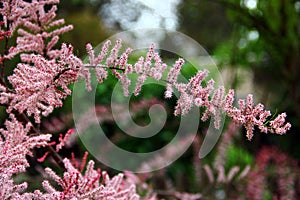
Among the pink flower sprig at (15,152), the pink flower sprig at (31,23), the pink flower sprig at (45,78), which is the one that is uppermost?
the pink flower sprig at (31,23)

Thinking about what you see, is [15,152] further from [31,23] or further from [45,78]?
[31,23]

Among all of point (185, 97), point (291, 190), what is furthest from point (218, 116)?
point (291, 190)

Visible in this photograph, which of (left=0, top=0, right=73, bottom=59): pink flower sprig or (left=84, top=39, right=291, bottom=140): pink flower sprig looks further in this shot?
(left=0, top=0, right=73, bottom=59): pink flower sprig

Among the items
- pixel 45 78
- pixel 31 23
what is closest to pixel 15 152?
pixel 45 78

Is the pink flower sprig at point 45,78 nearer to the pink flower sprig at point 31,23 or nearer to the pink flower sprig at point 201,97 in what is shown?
the pink flower sprig at point 201,97

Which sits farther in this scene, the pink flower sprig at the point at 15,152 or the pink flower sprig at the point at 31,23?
the pink flower sprig at the point at 31,23

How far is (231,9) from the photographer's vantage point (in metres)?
2.52

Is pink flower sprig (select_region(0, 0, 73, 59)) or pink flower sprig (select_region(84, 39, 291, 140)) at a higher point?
pink flower sprig (select_region(0, 0, 73, 59))

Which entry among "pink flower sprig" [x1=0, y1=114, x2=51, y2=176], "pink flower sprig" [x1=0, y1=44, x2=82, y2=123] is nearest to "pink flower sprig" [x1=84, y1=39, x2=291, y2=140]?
"pink flower sprig" [x1=0, y1=44, x2=82, y2=123]

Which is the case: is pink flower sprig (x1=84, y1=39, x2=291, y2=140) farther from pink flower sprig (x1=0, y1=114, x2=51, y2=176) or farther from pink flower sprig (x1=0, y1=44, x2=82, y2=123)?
pink flower sprig (x1=0, y1=114, x2=51, y2=176)

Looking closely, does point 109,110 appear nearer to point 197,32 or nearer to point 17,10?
point 17,10

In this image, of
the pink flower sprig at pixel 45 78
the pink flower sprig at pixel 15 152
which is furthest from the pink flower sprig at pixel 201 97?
the pink flower sprig at pixel 15 152

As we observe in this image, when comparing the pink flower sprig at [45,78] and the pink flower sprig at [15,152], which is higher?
the pink flower sprig at [45,78]

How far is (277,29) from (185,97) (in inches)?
72.9
